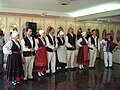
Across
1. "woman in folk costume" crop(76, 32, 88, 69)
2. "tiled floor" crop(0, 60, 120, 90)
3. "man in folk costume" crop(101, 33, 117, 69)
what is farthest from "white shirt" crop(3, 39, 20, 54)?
"man in folk costume" crop(101, 33, 117, 69)

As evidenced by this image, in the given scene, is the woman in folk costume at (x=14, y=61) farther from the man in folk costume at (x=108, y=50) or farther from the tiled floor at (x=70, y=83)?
the man in folk costume at (x=108, y=50)

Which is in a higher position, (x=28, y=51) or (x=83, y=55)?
(x=28, y=51)

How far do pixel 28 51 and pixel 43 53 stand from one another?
2.42ft

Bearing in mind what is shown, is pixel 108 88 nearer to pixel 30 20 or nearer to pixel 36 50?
pixel 36 50

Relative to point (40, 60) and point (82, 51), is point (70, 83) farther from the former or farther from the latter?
point (82, 51)

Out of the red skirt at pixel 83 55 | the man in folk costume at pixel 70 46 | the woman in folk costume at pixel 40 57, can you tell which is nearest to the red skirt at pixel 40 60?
the woman in folk costume at pixel 40 57

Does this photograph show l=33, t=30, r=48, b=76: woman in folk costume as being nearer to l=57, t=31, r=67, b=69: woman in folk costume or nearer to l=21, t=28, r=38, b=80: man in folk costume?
l=21, t=28, r=38, b=80: man in folk costume

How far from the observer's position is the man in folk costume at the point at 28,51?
5.00 metres

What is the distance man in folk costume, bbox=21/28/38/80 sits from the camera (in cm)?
500

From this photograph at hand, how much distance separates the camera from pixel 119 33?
36.7 feet

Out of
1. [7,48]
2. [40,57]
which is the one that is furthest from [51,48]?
[7,48]

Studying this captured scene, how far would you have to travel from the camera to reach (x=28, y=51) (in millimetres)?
5012

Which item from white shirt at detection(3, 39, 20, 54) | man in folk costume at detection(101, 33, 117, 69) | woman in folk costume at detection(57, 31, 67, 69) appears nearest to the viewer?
white shirt at detection(3, 39, 20, 54)

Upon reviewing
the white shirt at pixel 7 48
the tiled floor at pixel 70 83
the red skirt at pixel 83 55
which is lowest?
the tiled floor at pixel 70 83
